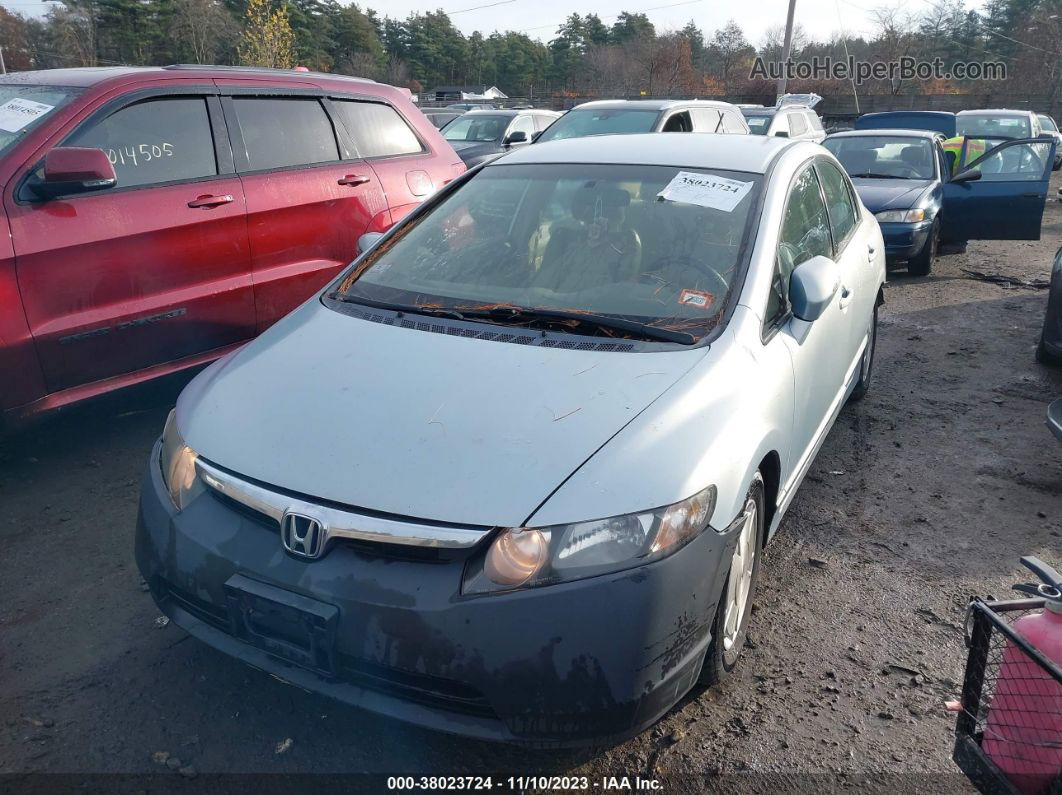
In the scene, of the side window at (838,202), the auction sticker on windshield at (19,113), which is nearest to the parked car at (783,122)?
the side window at (838,202)

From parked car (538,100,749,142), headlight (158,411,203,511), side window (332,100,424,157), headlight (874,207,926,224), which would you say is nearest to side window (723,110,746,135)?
parked car (538,100,749,142)

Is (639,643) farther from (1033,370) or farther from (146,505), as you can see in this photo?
(1033,370)

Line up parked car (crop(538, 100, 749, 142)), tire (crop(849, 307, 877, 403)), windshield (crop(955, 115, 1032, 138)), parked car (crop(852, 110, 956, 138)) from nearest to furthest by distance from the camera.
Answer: tire (crop(849, 307, 877, 403)), parked car (crop(538, 100, 749, 142)), parked car (crop(852, 110, 956, 138)), windshield (crop(955, 115, 1032, 138))

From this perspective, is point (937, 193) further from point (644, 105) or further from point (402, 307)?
point (402, 307)

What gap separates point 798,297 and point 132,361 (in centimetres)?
311

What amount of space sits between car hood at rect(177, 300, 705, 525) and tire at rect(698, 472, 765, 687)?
19.5 inches

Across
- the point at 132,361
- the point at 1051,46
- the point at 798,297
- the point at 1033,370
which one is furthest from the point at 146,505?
the point at 1051,46

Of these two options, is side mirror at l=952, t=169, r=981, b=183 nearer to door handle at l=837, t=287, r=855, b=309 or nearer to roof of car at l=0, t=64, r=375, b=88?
door handle at l=837, t=287, r=855, b=309

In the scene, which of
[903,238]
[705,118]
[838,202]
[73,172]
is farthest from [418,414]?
[705,118]

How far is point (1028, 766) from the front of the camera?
5.69ft

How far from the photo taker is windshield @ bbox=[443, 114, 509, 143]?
45.6 ft

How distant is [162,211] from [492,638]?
3135 mm

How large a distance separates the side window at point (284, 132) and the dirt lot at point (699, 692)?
1.52 m

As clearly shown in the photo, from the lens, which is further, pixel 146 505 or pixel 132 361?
pixel 132 361
